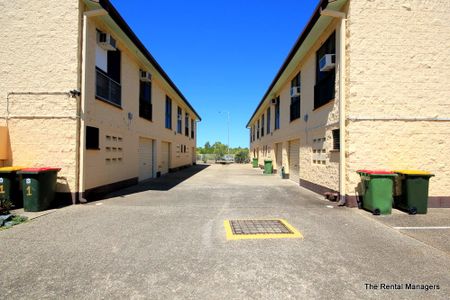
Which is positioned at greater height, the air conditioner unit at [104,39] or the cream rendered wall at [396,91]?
the air conditioner unit at [104,39]

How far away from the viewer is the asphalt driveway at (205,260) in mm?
2758

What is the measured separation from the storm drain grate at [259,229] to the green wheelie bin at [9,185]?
6.14 meters

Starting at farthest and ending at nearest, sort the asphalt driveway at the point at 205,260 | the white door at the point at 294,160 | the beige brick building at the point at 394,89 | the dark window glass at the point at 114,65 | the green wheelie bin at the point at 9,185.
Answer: the white door at the point at 294,160
the dark window glass at the point at 114,65
the beige brick building at the point at 394,89
the green wheelie bin at the point at 9,185
the asphalt driveway at the point at 205,260

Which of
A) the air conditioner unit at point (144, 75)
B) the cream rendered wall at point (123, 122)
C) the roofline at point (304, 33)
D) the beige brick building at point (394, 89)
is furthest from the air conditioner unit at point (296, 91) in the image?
the cream rendered wall at point (123, 122)

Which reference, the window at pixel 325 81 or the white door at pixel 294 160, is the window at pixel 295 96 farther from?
the window at pixel 325 81

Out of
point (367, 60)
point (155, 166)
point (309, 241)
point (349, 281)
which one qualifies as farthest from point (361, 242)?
point (155, 166)

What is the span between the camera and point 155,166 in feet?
49.3

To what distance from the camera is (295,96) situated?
1232 cm

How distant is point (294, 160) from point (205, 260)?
35.7ft

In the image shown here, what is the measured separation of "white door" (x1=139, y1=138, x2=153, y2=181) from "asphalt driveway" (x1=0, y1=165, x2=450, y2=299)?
23.5 feet

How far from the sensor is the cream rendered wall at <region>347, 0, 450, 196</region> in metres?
6.94

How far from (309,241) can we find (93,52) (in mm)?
8620

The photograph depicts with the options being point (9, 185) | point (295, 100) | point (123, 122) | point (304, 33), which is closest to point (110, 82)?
point (123, 122)

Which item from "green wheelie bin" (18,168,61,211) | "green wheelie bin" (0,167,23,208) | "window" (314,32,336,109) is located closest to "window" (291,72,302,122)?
A: "window" (314,32,336,109)
